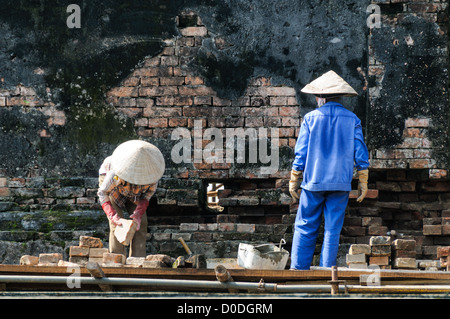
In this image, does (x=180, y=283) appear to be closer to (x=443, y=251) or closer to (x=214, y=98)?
(x=443, y=251)

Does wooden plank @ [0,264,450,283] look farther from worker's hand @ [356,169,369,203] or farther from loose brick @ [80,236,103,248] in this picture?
worker's hand @ [356,169,369,203]

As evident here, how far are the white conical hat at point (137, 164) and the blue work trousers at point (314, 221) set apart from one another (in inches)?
48.4

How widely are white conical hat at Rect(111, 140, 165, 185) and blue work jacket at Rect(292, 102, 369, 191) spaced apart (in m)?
1.16

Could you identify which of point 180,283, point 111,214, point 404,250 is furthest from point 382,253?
point 111,214

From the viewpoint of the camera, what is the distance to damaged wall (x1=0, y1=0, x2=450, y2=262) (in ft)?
28.4

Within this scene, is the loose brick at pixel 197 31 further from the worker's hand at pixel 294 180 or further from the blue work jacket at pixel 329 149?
the worker's hand at pixel 294 180

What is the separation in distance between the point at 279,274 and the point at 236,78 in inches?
115

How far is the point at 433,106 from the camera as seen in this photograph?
8633 millimetres

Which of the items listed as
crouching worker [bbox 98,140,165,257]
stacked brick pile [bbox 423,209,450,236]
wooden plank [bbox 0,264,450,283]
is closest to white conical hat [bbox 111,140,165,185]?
crouching worker [bbox 98,140,165,257]

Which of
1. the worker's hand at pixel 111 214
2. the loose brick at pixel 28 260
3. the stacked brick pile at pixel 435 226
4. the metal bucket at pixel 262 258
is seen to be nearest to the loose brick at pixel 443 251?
the stacked brick pile at pixel 435 226

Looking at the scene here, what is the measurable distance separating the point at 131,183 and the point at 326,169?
61.7 inches

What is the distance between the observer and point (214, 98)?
28.9ft

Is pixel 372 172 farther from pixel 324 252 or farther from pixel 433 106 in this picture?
pixel 324 252
